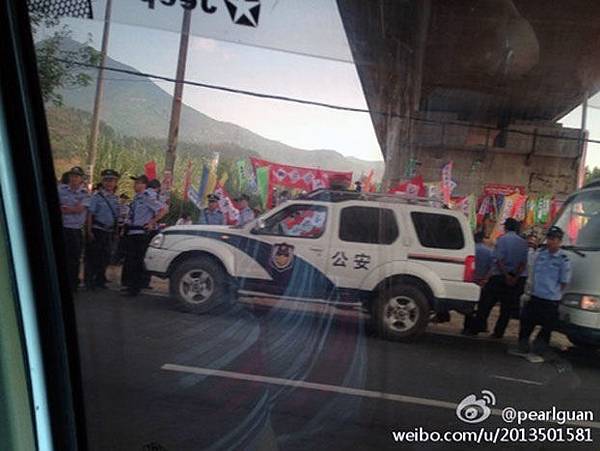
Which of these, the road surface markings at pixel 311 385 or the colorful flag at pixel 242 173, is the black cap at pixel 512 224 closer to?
the road surface markings at pixel 311 385

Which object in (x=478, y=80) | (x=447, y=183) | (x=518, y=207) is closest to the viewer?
(x=518, y=207)

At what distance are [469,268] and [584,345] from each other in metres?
0.53

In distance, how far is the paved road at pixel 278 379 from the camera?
Answer: 2521 mm

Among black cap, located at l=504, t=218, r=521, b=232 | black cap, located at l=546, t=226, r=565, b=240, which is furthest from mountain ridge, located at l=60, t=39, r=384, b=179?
black cap, located at l=546, t=226, r=565, b=240

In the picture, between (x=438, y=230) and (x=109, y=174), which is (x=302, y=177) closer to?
(x=438, y=230)

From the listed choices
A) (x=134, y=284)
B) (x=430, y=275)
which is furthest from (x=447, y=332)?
(x=134, y=284)

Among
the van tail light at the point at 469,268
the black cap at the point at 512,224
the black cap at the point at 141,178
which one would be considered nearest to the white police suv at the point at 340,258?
the van tail light at the point at 469,268

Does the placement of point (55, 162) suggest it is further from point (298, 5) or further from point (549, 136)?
point (549, 136)

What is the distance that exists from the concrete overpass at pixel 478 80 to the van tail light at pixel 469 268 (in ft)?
1.04

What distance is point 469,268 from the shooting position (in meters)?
2.55

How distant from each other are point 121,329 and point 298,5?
1724 mm

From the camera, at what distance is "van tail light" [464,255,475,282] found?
2541mm

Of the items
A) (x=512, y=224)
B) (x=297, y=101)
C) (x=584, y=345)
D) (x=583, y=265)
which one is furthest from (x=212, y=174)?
(x=584, y=345)

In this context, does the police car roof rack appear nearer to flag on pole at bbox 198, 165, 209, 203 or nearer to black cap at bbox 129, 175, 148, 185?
flag on pole at bbox 198, 165, 209, 203
